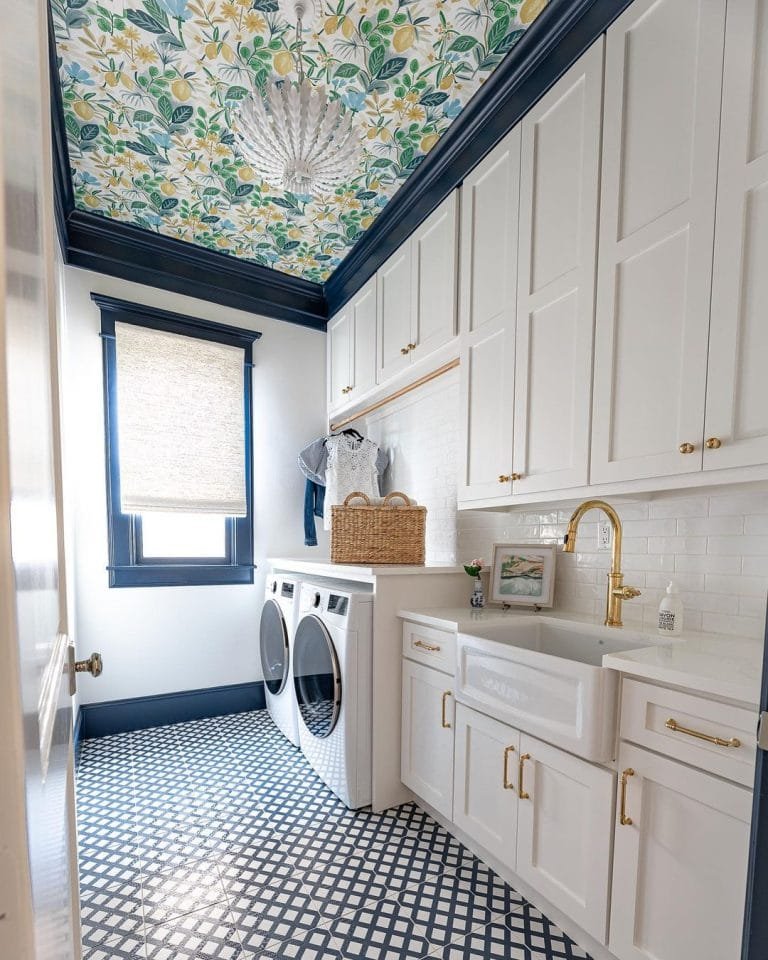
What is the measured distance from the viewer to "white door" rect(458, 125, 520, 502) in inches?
70.9

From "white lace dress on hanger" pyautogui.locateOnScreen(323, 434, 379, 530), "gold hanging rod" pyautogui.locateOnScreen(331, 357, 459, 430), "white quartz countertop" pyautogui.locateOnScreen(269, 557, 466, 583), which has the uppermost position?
"gold hanging rod" pyautogui.locateOnScreen(331, 357, 459, 430)

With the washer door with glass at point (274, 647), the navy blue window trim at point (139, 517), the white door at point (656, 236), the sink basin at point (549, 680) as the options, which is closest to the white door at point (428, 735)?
the sink basin at point (549, 680)

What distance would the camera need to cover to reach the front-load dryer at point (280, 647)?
2.51 metres

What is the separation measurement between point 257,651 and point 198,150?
2742mm

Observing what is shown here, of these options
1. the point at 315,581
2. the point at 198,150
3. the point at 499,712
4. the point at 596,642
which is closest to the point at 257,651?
the point at 315,581

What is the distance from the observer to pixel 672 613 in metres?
1.43

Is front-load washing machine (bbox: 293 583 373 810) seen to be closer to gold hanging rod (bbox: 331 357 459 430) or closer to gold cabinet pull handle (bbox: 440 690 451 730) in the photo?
gold cabinet pull handle (bbox: 440 690 451 730)

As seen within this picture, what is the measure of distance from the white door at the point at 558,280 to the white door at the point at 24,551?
4.65 feet

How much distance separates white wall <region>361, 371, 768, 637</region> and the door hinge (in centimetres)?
65

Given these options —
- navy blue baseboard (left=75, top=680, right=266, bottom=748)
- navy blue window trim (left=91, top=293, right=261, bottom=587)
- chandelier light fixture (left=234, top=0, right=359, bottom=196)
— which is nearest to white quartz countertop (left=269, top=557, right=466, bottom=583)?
navy blue window trim (left=91, top=293, right=261, bottom=587)

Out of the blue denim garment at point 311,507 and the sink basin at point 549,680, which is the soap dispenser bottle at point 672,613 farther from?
the blue denim garment at point 311,507

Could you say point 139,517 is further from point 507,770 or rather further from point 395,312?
point 507,770

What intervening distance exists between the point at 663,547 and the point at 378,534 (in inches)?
45.2

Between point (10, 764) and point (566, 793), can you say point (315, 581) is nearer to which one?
point (566, 793)
